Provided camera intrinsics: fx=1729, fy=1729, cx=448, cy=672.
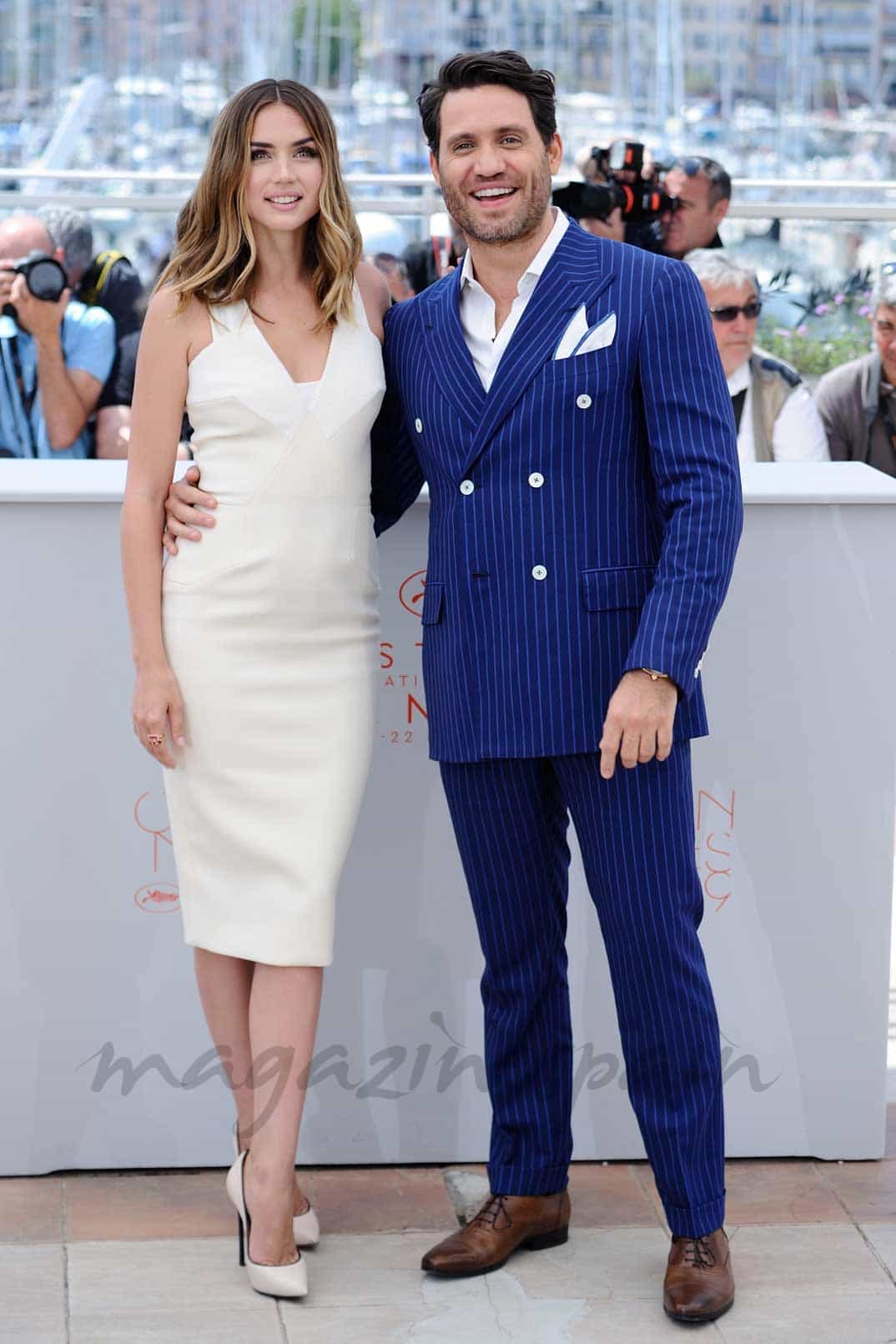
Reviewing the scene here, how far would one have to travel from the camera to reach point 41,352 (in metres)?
4.95

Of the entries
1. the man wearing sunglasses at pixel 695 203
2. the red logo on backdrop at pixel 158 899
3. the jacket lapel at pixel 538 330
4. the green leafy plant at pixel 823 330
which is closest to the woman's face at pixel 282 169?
the jacket lapel at pixel 538 330

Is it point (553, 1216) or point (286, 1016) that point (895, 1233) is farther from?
point (286, 1016)

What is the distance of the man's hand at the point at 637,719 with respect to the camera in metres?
2.16

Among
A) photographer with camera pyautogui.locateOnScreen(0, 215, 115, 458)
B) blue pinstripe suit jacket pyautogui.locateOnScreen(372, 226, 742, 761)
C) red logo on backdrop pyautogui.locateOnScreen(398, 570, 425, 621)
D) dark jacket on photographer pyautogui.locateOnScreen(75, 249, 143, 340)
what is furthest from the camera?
dark jacket on photographer pyautogui.locateOnScreen(75, 249, 143, 340)

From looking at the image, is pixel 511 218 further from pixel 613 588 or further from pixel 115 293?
pixel 115 293

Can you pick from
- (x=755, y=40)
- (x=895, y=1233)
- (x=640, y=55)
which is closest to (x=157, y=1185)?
(x=895, y=1233)

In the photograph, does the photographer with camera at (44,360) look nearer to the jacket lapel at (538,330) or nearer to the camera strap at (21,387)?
the camera strap at (21,387)

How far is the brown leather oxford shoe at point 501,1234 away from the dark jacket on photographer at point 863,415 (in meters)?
2.78

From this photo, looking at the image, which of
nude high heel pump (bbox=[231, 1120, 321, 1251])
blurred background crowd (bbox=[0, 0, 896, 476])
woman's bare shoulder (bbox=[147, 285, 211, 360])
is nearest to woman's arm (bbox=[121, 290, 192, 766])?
woman's bare shoulder (bbox=[147, 285, 211, 360])

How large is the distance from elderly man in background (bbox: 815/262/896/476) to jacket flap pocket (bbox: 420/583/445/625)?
2691 millimetres

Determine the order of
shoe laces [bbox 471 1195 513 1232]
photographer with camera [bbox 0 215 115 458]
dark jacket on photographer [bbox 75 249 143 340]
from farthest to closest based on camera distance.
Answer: dark jacket on photographer [bbox 75 249 143 340]
photographer with camera [bbox 0 215 115 458]
shoe laces [bbox 471 1195 513 1232]

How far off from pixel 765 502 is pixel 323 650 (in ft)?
2.40

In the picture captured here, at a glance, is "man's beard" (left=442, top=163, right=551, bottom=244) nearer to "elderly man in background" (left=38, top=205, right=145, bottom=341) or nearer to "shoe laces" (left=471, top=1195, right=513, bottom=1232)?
"shoe laces" (left=471, top=1195, right=513, bottom=1232)

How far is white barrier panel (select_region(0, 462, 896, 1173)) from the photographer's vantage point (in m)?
2.64
